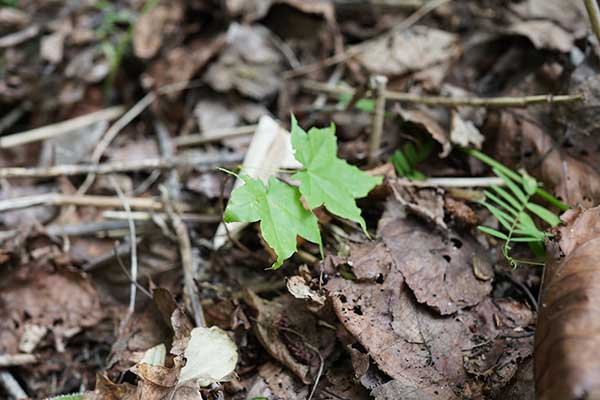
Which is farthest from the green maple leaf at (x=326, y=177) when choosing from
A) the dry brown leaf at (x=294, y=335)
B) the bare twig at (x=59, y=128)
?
the bare twig at (x=59, y=128)

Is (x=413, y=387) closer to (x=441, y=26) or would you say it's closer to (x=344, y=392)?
(x=344, y=392)

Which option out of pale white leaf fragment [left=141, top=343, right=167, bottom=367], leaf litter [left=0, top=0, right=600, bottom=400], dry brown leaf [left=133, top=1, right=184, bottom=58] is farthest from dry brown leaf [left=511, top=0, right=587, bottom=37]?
pale white leaf fragment [left=141, top=343, right=167, bottom=367]

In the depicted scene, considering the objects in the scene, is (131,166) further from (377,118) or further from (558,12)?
(558,12)

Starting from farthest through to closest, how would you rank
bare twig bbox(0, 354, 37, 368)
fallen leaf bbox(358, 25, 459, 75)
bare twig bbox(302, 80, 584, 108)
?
fallen leaf bbox(358, 25, 459, 75)
bare twig bbox(302, 80, 584, 108)
bare twig bbox(0, 354, 37, 368)

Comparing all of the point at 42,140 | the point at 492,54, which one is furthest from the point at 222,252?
the point at 492,54

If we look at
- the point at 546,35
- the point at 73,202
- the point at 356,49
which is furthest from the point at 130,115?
the point at 546,35

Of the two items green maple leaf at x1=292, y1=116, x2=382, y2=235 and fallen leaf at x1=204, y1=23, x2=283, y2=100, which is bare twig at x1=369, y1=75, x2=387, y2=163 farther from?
fallen leaf at x1=204, y1=23, x2=283, y2=100

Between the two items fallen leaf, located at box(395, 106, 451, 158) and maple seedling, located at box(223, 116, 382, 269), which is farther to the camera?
fallen leaf, located at box(395, 106, 451, 158)
